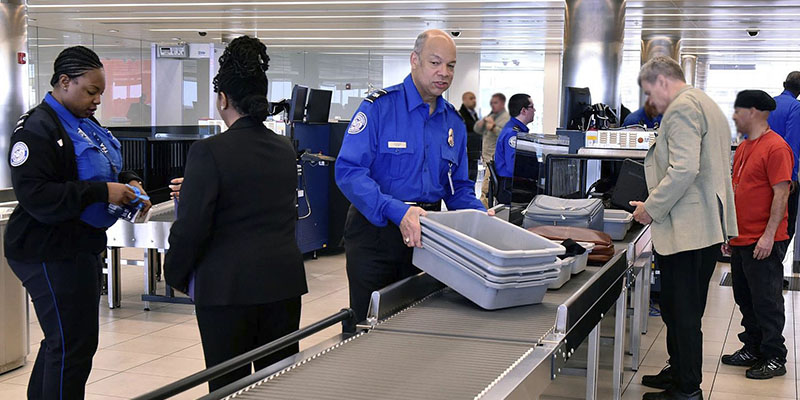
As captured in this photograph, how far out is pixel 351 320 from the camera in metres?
2.21

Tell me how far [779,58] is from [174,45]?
1466 centimetres

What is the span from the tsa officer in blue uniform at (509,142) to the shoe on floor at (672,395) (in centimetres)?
336

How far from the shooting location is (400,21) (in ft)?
48.9

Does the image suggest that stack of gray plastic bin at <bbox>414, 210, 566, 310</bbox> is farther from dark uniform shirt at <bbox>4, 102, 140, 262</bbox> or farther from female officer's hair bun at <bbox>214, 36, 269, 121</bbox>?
dark uniform shirt at <bbox>4, 102, 140, 262</bbox>

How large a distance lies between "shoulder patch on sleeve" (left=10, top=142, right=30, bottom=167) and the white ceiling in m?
10.4

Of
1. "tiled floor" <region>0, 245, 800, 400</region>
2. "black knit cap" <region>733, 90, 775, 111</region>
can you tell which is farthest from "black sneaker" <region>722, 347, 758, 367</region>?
"black knit cap" <region>733, 90, 775, 111</region>

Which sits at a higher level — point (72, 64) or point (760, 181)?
point (72, 64)

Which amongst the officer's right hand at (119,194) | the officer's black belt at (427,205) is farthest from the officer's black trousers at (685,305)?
the officer's right hand at (119,194)

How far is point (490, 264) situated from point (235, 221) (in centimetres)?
71

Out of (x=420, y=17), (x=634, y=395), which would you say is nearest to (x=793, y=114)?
(x=634, y=395)

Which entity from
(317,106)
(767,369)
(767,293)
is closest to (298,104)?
(317,106)

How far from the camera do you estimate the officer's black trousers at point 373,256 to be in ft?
9.10

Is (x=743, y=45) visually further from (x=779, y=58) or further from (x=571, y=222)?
(x=571, y=222)

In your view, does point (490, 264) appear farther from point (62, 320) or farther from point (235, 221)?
point (62, 320)
